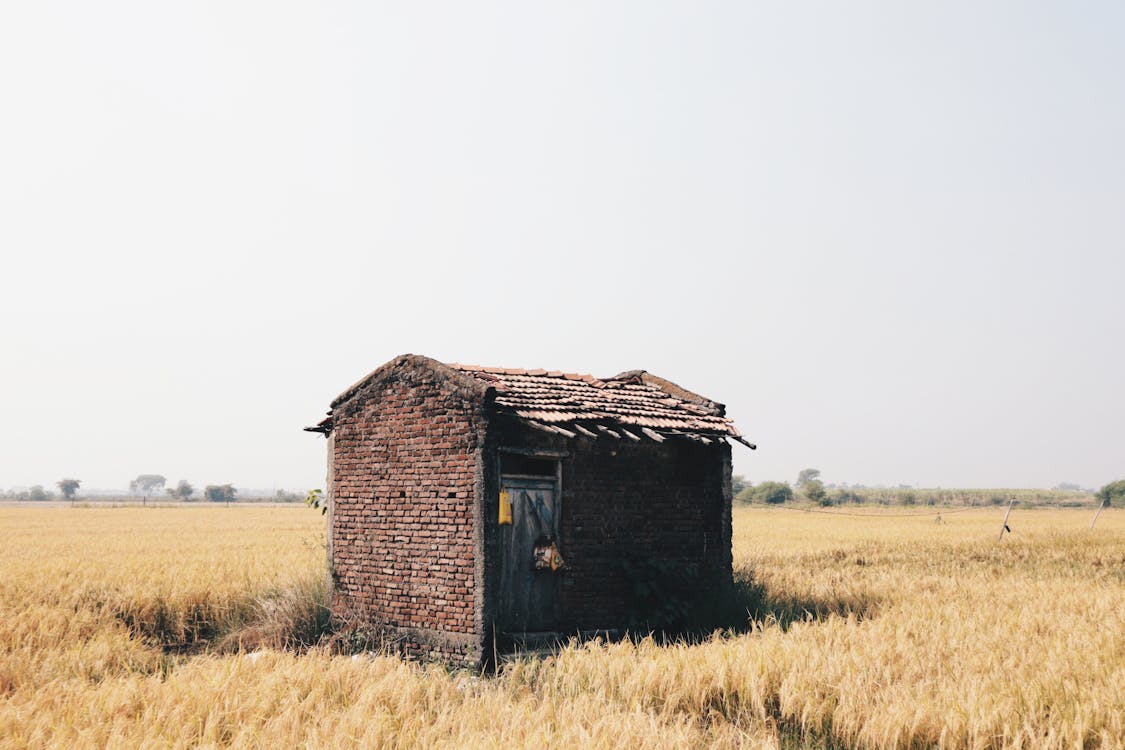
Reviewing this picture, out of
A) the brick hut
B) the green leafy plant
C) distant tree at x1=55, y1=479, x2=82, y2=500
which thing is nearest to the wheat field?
the brick hut

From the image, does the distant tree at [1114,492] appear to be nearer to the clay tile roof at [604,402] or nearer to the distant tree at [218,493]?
the clay tile roof at [604,402]

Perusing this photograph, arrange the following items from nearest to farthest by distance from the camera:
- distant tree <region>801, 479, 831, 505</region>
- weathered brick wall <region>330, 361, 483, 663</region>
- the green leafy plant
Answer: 1. weathered brick wall <region>330, 361, 483, 663</region>
2. the green leafy plant
3. distant tree <region>801, 479, 831, 505</region>

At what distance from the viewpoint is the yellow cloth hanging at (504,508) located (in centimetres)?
1145

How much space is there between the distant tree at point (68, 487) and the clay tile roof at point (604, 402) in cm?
15912

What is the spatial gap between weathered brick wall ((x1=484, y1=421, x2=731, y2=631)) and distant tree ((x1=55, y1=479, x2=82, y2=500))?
160597mm

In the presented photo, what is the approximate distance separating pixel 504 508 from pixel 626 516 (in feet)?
6.91

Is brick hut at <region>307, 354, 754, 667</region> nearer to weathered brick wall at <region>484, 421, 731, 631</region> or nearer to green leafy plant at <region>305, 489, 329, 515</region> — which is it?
weathered brick wall at <region>484, 421, 731, 631</region>

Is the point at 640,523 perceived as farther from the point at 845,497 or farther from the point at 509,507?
the point at 845,497

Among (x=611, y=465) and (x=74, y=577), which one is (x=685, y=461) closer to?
(x=611, y=465)

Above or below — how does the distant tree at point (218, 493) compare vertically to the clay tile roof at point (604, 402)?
below

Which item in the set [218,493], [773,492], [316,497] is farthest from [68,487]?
[316,497]

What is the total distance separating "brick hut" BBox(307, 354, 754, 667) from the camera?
1144 centimetres

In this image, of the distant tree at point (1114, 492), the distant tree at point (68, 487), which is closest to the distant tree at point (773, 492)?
the distant tree at point (1114, 492)

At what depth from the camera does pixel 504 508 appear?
11500mm
